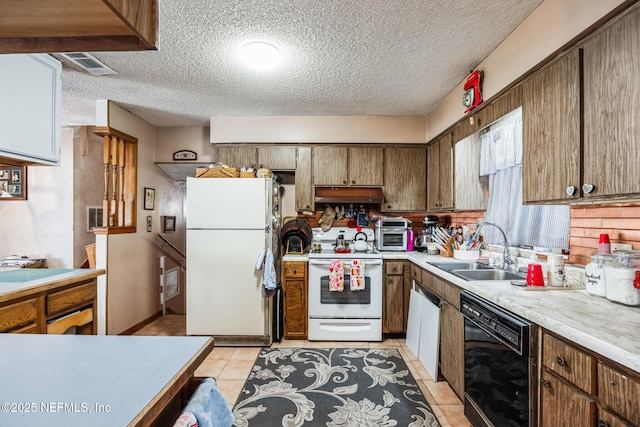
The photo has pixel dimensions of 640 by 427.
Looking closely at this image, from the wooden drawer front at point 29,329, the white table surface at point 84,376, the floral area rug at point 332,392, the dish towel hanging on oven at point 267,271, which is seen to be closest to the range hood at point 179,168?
the dish towel hanging on oven at point 267,271

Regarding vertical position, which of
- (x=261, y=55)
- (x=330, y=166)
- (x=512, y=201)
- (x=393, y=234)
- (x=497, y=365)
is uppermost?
(x=261, y=55)

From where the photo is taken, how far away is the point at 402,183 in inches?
148

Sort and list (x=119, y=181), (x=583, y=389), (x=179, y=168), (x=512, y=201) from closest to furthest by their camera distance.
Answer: (x=583, y=389) → (x=512, y=201) → (x=119, y=181) → (x=179, y=168)

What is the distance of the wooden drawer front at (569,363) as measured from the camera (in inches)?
41.9

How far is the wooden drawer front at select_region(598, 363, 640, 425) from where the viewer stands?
3.00 feet

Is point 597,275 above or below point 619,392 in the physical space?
above

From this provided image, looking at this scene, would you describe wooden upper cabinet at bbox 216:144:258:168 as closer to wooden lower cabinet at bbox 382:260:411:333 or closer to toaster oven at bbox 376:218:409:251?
toaster oven at bbox 376:218:409:251

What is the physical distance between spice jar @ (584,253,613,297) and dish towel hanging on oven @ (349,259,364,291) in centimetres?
188

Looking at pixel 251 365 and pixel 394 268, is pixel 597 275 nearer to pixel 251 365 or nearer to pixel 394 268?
pixel 394 268

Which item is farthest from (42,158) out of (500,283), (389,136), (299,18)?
(389,136)

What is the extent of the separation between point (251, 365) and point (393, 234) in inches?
80.2

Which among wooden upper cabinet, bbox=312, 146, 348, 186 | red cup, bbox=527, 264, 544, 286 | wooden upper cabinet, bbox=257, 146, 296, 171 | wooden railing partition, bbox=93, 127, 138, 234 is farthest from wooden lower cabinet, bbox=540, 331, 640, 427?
wooden railing partition, bbox=93, 127, 138, 234

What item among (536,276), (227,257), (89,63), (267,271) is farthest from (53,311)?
(536,276)

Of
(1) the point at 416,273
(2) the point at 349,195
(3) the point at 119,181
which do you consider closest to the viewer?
(1) the point at 416,273
